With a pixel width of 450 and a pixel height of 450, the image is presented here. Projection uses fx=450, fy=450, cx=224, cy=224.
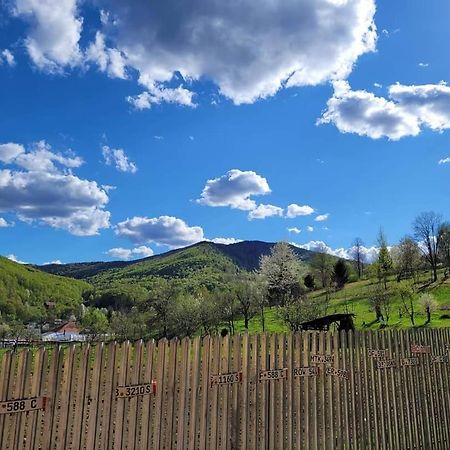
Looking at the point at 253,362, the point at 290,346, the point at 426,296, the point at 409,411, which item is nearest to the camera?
the point at 253,362

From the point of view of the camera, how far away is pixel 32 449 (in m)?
4.80

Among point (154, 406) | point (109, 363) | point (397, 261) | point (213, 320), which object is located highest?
point (397, 261)

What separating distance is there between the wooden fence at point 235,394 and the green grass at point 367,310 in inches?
1500

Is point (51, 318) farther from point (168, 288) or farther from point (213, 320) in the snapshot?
point (213, 320)

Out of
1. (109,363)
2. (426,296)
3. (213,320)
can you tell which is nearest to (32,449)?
(109,363)

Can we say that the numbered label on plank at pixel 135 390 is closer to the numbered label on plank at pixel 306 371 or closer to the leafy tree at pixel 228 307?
the numbered label on plank at pixel 306 371

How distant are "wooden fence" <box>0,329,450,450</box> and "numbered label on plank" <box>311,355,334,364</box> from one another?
4 cm

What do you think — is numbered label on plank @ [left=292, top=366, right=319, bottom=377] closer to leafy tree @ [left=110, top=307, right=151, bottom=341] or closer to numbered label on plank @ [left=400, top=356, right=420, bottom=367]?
numbered label on plank @ [left=400, top=356, right=420, bottom=367]

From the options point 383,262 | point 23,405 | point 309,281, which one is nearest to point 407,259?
point 383,262

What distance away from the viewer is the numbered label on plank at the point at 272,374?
6582 mm

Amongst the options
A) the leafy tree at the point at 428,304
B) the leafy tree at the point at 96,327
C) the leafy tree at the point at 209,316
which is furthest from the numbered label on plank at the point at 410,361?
the leafy tree at the point at 96,327

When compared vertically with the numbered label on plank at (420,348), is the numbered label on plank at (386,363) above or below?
below

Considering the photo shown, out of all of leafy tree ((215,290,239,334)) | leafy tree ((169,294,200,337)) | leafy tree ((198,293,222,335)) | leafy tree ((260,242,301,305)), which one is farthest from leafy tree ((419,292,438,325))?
leafy tree ((169,294,200,337))

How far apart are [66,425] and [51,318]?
212 meters
